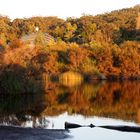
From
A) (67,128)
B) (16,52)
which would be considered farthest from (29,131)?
(16,52)

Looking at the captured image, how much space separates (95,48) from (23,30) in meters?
37.9

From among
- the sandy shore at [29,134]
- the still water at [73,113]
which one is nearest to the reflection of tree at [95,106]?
the still water at [73,113]

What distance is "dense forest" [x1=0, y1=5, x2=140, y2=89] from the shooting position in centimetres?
3734

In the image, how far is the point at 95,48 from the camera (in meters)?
70.1

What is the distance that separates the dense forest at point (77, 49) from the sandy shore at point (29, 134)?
13.5 m

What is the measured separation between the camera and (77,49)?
66500mm

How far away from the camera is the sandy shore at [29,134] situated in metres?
15.4

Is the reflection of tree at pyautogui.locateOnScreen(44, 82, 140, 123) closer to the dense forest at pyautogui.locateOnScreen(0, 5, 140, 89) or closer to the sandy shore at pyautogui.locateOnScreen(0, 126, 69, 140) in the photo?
the dense forest at pyautogui.locateOnScreen(0, 5, 140, 89)

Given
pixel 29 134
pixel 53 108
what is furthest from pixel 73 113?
pixel 29 134

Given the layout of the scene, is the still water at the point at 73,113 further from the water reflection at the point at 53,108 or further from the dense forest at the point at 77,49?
the dense forest at the point at 77,49

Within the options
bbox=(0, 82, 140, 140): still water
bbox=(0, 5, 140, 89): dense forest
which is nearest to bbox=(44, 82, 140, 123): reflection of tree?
bbox=(0, 82, 140, 140): still water

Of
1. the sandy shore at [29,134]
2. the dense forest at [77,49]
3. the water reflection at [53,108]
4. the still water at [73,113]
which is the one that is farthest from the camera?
the dense forest at [77,49]

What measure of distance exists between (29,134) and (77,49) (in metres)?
50.7

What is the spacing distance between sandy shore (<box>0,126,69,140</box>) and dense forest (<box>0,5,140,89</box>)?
13.5 m
